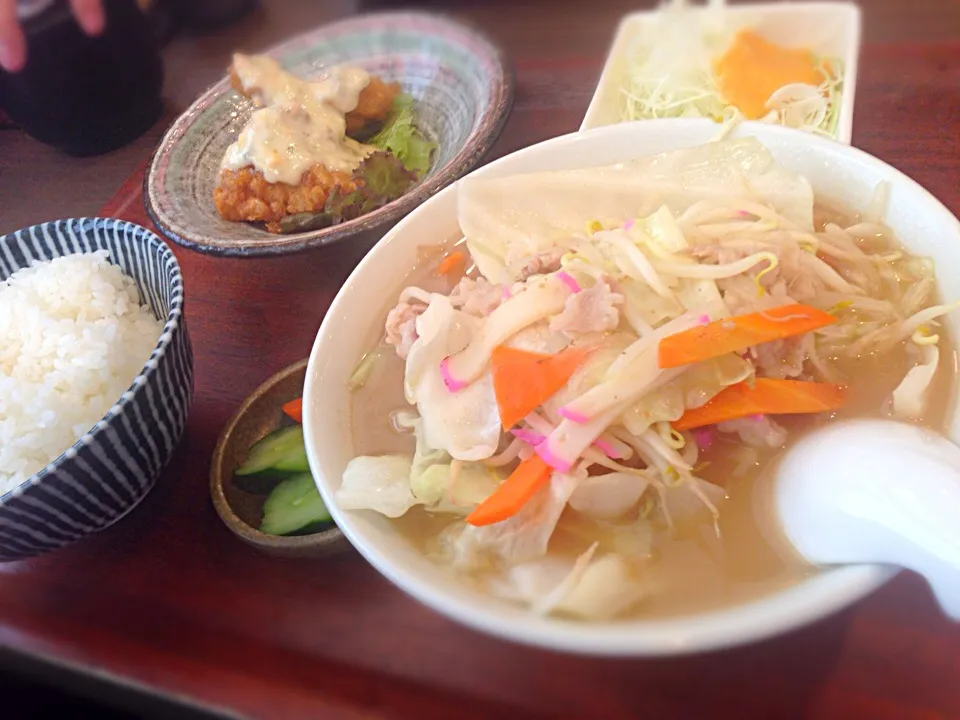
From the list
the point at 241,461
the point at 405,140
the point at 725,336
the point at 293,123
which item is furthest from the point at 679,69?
the point at 241,461

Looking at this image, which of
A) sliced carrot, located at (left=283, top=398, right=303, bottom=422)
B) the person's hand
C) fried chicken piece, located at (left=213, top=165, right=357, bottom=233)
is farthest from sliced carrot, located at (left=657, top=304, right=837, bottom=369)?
the person's hand

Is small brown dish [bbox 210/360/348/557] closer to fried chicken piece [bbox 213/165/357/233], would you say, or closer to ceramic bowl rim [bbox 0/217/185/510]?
ceramic bowl rim [bbox 0/217/185/510]

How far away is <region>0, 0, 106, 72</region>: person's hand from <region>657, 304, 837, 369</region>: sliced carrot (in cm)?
144

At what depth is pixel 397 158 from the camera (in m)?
1.45

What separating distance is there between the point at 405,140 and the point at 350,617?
1.05 m

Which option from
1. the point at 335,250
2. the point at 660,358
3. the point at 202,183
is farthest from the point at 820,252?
the point at 202,183

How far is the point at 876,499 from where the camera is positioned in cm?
61

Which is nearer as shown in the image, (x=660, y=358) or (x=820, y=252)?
(x=660, y=358)

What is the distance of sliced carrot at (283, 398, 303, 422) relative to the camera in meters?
1.02

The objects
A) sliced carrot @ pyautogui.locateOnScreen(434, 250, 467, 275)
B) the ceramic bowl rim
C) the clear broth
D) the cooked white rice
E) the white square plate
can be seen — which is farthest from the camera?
the white square plate

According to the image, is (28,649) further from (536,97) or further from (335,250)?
(536,97)

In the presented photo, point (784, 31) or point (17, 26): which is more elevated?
point (17, 26)

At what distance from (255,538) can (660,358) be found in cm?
54

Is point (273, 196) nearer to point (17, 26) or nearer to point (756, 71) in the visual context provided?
point (17, 26)
